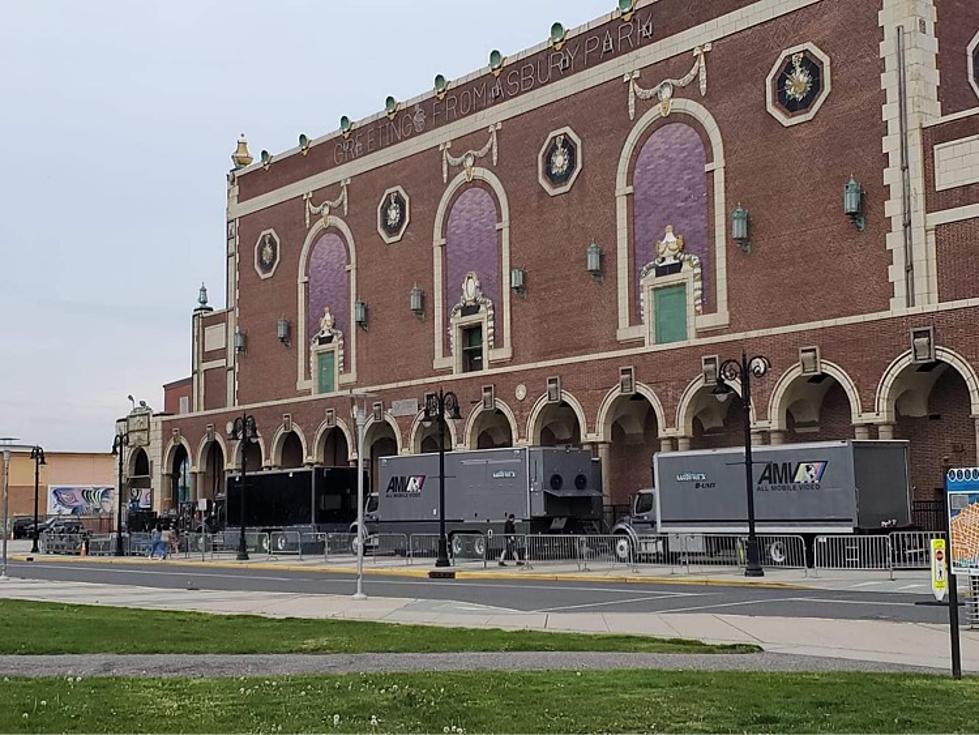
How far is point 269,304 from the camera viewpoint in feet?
251

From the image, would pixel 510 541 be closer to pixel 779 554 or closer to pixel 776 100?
pixel 779 554

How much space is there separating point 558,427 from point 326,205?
20.9 meters

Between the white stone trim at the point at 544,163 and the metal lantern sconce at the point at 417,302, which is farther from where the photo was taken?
the metal lantern sconce at the point at 417,302

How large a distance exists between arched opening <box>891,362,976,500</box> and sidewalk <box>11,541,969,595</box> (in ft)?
28.1

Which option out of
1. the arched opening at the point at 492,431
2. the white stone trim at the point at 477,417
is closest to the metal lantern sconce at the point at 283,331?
the arched opening at the point at 492,431

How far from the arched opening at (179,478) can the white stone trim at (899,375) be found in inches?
2048

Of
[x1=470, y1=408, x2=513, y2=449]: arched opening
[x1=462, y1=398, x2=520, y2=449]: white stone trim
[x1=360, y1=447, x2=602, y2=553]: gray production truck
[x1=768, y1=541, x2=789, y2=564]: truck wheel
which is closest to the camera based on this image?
[x1=768, y1=541, x2=789, y2=564]: truck wheel

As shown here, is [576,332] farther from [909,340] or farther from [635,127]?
[909,340]

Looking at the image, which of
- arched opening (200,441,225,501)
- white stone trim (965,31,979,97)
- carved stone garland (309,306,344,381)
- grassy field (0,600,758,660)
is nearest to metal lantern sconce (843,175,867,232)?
white stone trim (965,31,979,97)

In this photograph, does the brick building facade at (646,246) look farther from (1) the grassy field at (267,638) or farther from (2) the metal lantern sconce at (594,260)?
(1) the grassy field at (267,638)

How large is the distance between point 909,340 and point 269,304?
143ft

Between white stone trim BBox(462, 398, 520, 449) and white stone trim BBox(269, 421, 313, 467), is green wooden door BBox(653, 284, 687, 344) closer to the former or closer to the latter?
white stone trim BBox(462, 398, 520, 449)

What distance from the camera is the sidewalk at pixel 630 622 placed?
16.8 meters

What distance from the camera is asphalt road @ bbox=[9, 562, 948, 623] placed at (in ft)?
77.6
